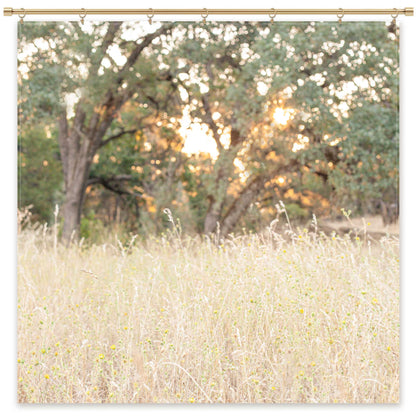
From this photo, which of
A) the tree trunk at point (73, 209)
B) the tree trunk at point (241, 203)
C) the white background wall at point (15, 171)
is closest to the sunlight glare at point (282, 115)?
the tree trunk at point (241, 203)

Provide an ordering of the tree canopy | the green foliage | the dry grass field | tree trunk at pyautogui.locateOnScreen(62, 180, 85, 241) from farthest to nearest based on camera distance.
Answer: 1. tree trunk at pyautogui.locateOnScreen(62, 180, 85, 241)
2. the tree canopy
3. the green foliage
4. the dry grass field

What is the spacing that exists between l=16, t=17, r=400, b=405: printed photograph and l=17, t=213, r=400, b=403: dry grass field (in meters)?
0.01

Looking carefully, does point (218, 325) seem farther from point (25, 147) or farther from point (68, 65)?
point (68, 65)

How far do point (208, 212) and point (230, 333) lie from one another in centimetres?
166

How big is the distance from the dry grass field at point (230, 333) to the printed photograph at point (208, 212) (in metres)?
0.01

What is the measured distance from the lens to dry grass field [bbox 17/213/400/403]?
262cm

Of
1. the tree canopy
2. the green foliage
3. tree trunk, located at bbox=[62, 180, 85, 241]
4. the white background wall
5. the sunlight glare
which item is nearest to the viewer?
the white background wall

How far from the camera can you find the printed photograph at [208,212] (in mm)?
2672

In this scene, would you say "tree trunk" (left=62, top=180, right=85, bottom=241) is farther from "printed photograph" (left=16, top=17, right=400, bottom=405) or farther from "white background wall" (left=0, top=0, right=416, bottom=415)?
"white background wall" (left=0, top=0, right=416, bottom=415)

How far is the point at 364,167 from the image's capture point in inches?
160
